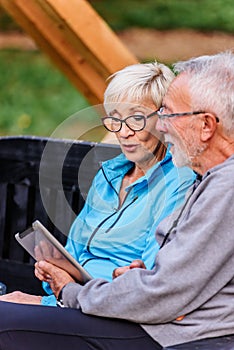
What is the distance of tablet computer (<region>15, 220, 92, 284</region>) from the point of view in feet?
8.69

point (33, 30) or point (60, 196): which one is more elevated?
point (33, 30)

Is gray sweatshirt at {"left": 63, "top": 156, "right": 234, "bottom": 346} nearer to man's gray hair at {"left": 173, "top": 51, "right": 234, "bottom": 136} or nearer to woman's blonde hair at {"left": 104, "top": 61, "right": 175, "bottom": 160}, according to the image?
man's gray hair at {"left": 173, "top": 51, "right": 234, "bottom": 136}

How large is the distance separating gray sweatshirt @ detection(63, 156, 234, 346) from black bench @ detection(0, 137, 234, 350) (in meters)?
1.17

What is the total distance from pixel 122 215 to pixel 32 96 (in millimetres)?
8379

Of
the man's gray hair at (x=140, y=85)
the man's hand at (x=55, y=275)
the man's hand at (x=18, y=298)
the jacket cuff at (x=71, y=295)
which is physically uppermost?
the man's gray hair at (x=140, y=85)

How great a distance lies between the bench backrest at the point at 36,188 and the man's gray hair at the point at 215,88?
111 cm

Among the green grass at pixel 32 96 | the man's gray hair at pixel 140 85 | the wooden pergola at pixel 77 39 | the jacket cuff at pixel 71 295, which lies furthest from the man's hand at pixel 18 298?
the green grass at pixel 32 96

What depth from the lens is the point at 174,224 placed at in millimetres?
2584

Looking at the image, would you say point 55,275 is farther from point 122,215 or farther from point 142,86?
point 142,86

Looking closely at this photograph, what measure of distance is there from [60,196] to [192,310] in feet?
4.61

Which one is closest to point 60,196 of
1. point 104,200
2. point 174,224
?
point 104,200

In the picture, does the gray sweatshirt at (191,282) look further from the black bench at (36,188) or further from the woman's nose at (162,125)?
the black bench at (36,188)

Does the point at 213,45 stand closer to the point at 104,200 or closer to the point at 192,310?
the point at 104,200

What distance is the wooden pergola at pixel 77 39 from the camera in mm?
4090
